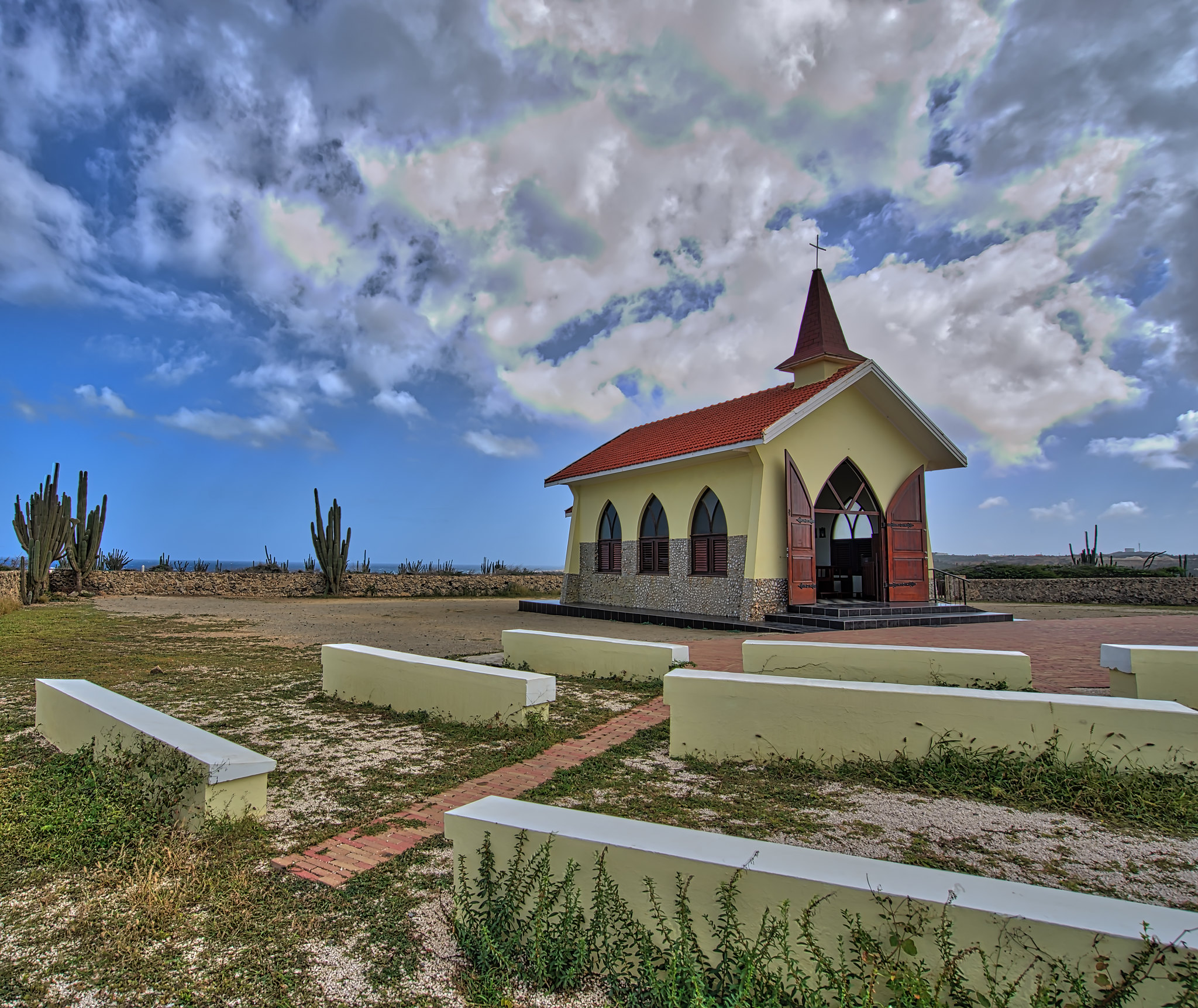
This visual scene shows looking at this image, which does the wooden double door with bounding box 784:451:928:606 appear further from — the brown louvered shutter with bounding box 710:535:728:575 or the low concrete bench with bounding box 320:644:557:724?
the low concrete bench with bounding box 320:644:557:724

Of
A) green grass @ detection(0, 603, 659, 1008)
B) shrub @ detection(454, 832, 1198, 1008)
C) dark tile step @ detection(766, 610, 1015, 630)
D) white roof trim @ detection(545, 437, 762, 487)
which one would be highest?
white roof trim @ detection(545, 437, 762, 487)

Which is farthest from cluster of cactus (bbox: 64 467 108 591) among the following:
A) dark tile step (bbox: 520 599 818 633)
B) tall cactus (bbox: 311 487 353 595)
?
dark tile step (bbox: 520 599 818 633)

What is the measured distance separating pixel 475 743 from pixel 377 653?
2.14 metres

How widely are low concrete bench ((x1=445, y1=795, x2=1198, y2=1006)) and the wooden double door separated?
12.3 metres

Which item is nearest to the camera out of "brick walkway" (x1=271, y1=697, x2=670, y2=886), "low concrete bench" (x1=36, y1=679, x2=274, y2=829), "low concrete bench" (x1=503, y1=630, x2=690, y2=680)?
"brick walkway" (x1=271, y1=697, x2=670, y2=886)

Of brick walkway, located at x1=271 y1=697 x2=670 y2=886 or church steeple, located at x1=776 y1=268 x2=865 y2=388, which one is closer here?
brick walkway, located at x1=271 y1=697 x2=670 y2=886

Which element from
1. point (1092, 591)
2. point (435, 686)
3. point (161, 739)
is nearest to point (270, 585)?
point (435, 686)

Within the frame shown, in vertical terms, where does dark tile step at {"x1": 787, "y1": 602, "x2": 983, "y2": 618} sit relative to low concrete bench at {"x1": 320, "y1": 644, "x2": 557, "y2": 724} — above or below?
above

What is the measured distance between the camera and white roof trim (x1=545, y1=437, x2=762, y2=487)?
14.2 metres

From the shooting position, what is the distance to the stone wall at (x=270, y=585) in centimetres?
2712

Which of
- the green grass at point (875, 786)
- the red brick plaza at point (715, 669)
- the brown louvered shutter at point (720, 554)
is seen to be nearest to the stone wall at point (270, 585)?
the brown louvered shutter at point (720, 554)

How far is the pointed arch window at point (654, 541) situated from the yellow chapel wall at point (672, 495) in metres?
0.18

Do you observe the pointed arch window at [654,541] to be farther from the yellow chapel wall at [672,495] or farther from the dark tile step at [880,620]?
the dark tile step at [880,620]

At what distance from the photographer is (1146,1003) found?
186 centimetres
